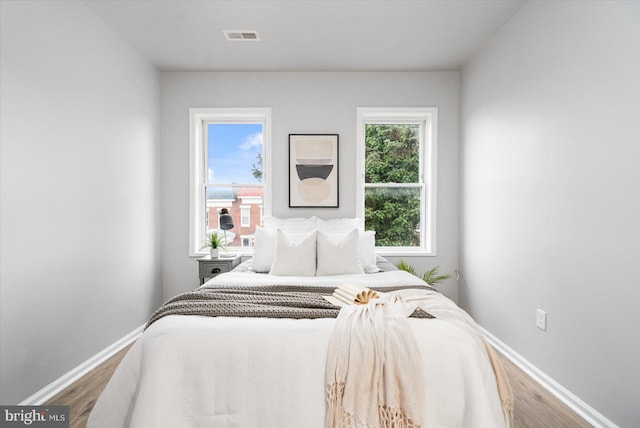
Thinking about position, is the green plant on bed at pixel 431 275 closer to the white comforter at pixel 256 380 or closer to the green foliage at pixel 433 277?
the green foliage at pixel 433 277

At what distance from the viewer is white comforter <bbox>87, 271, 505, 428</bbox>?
1507 mm

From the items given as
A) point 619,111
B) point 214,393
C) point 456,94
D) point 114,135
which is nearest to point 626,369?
point 619,111

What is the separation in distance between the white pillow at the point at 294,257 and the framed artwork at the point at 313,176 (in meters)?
0.91

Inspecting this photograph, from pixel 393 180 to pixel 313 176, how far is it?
94cm

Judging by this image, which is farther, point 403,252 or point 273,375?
point 403,252

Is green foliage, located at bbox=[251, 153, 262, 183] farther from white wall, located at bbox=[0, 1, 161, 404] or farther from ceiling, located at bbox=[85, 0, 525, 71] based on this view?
white wall, located at bbox=[0, 1, 161, 404]

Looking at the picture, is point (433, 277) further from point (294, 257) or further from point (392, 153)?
point (294, 257)

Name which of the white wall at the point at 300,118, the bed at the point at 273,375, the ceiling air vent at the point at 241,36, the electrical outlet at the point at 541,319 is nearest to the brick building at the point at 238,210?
the white wall at the point at 300,118

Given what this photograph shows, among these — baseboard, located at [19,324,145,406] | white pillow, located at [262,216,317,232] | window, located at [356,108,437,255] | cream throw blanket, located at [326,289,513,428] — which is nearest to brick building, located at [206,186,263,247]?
white pillow, located at [262,216,317,232]

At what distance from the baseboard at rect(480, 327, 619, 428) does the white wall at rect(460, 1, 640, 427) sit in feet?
0.13

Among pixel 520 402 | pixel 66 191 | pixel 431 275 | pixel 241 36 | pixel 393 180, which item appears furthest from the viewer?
pixel 393 180

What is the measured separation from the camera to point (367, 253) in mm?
3207

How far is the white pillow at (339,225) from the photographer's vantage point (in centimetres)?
361

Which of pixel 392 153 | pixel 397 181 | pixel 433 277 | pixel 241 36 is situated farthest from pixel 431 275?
pixel 241 36
